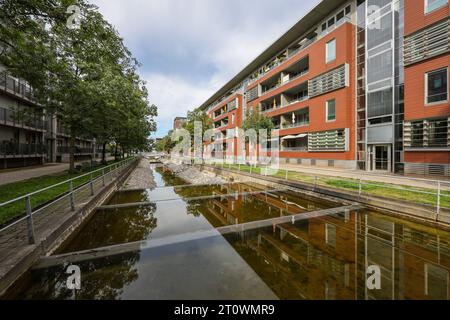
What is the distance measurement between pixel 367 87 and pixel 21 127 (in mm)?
36398

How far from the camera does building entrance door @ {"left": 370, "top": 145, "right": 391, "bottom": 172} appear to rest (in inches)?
754

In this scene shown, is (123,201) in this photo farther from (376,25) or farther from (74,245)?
(376,25)

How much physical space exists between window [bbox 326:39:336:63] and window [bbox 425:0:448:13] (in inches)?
316

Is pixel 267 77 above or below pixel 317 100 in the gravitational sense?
above

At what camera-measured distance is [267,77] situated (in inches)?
1378

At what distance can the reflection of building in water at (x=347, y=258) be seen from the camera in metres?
3.54

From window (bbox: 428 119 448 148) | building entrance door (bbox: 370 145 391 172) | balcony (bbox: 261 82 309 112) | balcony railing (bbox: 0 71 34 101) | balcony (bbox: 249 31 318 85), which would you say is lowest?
building entrance door (bbox: 370 145 391 172)

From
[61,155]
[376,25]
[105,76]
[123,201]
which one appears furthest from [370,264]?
[61,155]

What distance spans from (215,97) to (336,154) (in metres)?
47.3

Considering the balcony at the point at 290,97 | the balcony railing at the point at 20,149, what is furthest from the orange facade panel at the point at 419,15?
the balcony railing at the point at 20,149

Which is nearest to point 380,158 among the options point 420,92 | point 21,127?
point 420,92

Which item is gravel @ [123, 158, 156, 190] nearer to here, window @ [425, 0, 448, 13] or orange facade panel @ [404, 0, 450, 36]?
orange facade panel @ [404, 0, 450, 36]

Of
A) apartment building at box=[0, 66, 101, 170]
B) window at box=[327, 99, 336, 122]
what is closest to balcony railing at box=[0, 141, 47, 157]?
apartment building at box=[0, 66, 101, 170]

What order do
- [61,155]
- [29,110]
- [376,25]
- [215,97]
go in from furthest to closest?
[215,97] → [61,155] → [376,25] → [29,110]
